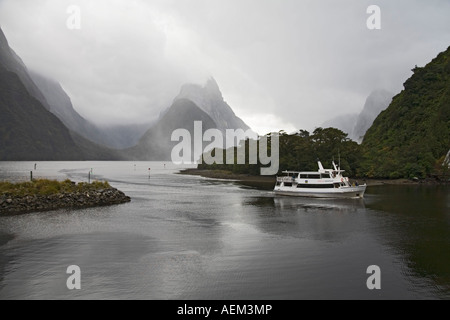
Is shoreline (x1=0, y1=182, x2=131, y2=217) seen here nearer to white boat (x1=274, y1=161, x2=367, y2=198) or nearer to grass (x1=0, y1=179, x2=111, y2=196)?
grass (x1=0, y1=179, x2=111, y2=196)

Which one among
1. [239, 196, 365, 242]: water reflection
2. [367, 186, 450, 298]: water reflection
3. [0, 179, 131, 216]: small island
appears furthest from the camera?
[0, 179, 131, 216]: small island

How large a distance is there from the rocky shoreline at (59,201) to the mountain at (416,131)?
307 ft

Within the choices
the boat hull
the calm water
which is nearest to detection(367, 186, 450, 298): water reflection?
the calm water

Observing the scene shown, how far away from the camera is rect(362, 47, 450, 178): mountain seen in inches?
Result: 4380

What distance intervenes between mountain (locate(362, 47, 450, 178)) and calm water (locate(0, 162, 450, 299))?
72.9 metres

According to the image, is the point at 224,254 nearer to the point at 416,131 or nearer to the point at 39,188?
the point at 39,188

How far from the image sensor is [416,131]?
138250mm

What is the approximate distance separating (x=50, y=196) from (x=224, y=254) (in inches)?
1387

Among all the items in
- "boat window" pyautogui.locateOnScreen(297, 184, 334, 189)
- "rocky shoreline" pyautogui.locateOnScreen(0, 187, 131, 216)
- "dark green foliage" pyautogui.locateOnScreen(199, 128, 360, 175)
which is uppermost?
"dark green foliage" pyautogui.locateOnScreen(199, 128, 360, 175)

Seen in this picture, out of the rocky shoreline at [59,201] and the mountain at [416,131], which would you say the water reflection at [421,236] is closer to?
the rocky shoreline at [59,201]

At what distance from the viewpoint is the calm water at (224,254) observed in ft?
62.4
